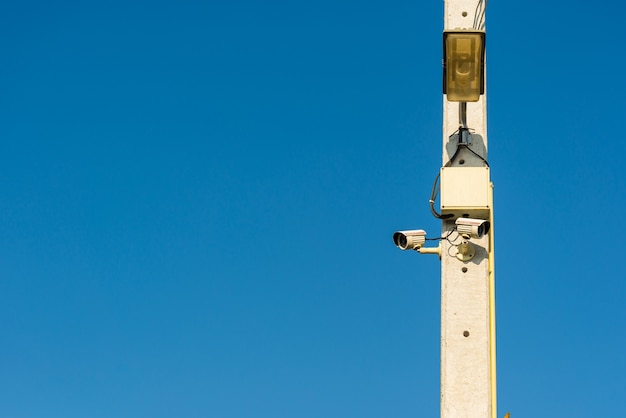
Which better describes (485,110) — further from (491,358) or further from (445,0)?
(491,358)

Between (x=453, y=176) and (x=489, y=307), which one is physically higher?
(x=453, y=176)

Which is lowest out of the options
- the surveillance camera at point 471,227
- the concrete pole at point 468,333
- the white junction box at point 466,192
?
the concrete pole at point 468,333

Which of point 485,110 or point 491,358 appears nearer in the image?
point 491,358

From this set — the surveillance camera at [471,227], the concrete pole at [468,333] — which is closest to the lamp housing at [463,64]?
the surveillance camera at [471,227]

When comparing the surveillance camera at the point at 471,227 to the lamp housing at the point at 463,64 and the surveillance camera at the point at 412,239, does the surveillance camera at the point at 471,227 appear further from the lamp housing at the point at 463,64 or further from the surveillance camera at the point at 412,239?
the lamp housing at the point at 463,64

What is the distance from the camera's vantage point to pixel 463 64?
957 cm

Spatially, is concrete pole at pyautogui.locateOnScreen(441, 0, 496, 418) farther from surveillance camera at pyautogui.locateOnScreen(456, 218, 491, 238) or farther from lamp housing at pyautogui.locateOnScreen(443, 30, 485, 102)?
lamp housing at pyautogui.locateOnScreen(443, 30, 485, 102)

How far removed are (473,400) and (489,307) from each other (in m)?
0.68

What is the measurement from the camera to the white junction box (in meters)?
9.78

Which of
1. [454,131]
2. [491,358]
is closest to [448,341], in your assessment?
[491,358]

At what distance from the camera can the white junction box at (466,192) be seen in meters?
9.78

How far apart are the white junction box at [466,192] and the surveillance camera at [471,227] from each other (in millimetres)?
317

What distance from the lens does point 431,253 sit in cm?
965

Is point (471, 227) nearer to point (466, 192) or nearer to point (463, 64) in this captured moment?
point (466, 192)
